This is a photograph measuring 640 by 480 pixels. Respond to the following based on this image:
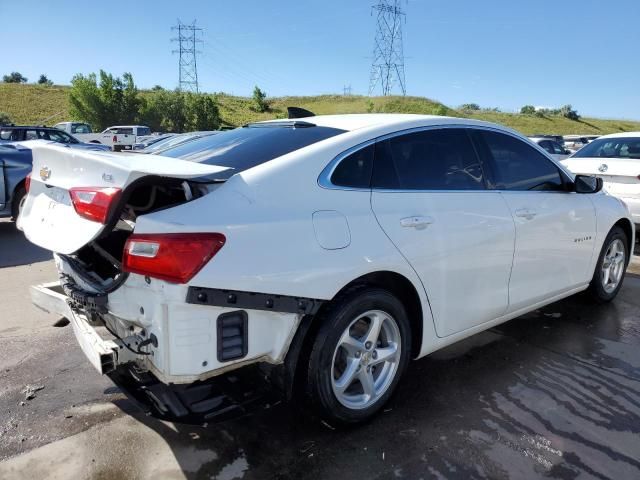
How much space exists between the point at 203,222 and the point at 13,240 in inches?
287

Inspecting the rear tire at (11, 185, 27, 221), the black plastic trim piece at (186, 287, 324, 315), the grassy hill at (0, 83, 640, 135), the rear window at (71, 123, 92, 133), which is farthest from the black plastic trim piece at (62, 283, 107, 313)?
the grassy hill at (0, 83, 640, 135)

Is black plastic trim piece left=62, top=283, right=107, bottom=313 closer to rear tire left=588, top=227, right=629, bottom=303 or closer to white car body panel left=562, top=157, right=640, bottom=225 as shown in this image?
rear tire left=588, top=227, right=629, bottom=303

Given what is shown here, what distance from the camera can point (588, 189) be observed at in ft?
13.7

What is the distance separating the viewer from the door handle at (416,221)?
2.83 m

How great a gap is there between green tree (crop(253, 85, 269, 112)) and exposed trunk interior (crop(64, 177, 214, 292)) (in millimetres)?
78263

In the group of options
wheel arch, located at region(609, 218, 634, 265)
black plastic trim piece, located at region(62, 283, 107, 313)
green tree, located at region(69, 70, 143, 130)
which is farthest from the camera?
green tree, located at region(69, 70, 143, 130)

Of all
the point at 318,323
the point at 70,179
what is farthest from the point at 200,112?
the point at 318,323

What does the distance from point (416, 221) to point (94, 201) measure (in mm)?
1658

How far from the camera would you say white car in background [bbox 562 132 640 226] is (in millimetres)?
7121

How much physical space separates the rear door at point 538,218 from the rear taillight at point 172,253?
2168 millimetres

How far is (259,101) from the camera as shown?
260ft

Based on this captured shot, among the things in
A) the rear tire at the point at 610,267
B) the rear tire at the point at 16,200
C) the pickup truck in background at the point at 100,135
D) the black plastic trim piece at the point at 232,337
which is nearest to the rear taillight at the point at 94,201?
the black plastic trim piece at the point at 232,337

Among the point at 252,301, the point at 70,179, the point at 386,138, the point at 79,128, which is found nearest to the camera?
the point at 252,301

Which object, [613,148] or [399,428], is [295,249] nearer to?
[399,428]
